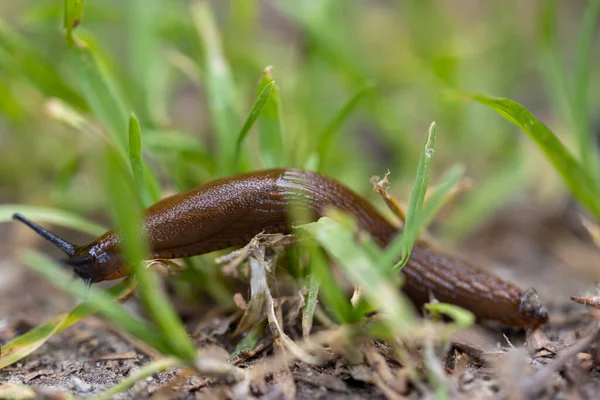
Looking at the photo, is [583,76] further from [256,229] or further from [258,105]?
[256,229]

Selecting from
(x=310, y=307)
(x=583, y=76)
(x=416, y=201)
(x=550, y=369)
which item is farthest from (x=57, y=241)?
(x=583, y=76)

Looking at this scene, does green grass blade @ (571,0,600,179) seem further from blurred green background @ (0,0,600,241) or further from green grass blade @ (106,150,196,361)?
green grass blade @ (106,150,196,361)

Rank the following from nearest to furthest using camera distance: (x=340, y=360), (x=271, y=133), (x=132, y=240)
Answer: (x=132, y=240) < (x=340, y=360) < (x=271, y=133)

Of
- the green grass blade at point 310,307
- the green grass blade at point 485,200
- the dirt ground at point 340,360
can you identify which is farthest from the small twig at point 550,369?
the green grass blade at point 485,200

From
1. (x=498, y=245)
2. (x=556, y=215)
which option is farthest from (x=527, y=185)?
(x=498, y=245)

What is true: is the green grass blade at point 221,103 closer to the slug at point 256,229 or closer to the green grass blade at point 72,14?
the slug at point 256,229

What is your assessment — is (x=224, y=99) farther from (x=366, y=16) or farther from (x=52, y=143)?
(x=366, y=16)

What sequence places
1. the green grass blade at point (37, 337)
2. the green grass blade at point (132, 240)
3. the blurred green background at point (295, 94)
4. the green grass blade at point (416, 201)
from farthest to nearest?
the blurred green background at point (295, 94), the green grass blade at point (37, 337), the green grass blade at point (416, 201), the green grass blade at point (132, 240)
